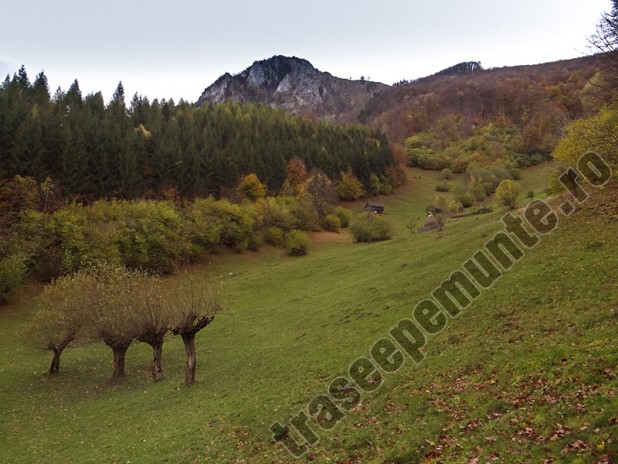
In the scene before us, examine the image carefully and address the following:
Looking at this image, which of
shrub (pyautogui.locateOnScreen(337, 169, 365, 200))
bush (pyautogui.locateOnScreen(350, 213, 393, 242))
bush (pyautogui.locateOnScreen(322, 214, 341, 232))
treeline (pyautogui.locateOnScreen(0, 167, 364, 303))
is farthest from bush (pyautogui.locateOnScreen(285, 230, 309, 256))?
shrub (pyautogui.locateOnScreen(337, 169, 365, 200))

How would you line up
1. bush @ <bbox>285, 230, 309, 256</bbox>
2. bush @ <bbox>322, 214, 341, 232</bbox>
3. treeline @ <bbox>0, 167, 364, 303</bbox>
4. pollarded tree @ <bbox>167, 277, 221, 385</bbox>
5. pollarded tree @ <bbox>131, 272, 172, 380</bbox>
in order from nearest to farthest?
1. pollarded tree @ <bbox>167, 277, 221, 385</bbox>
2. pollarded tree @ <bbox>131, 272, 172, 380</bbox>
3. treeline @ <bbox>0, 167, 364, 303</bbox>
4. bush @ <bbox>285, 230, 309, 256</bbox>
5. bush @ <bbox>322, 214, 341, 232</bbox>

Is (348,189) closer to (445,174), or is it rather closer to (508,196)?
(445,174)

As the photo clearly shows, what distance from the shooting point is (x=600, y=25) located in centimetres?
2705

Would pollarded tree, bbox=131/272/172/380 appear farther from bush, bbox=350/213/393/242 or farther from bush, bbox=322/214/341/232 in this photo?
bush, bbox=322/214/341/232

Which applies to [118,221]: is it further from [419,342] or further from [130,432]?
[419,342]

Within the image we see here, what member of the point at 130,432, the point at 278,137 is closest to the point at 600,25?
the point at 130,432

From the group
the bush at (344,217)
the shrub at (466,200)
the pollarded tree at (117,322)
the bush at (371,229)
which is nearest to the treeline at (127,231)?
the bush at (344,217)

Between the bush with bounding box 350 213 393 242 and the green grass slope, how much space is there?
3985 centimetres

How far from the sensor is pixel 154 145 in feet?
348

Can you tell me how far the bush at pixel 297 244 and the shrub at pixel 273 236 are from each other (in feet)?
22.0

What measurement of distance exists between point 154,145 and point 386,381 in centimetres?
9793

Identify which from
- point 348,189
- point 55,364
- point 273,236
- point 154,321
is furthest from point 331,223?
point 154,321

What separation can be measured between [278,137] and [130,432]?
12965 cm

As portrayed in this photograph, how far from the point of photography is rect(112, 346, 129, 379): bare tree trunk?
34.6 m
